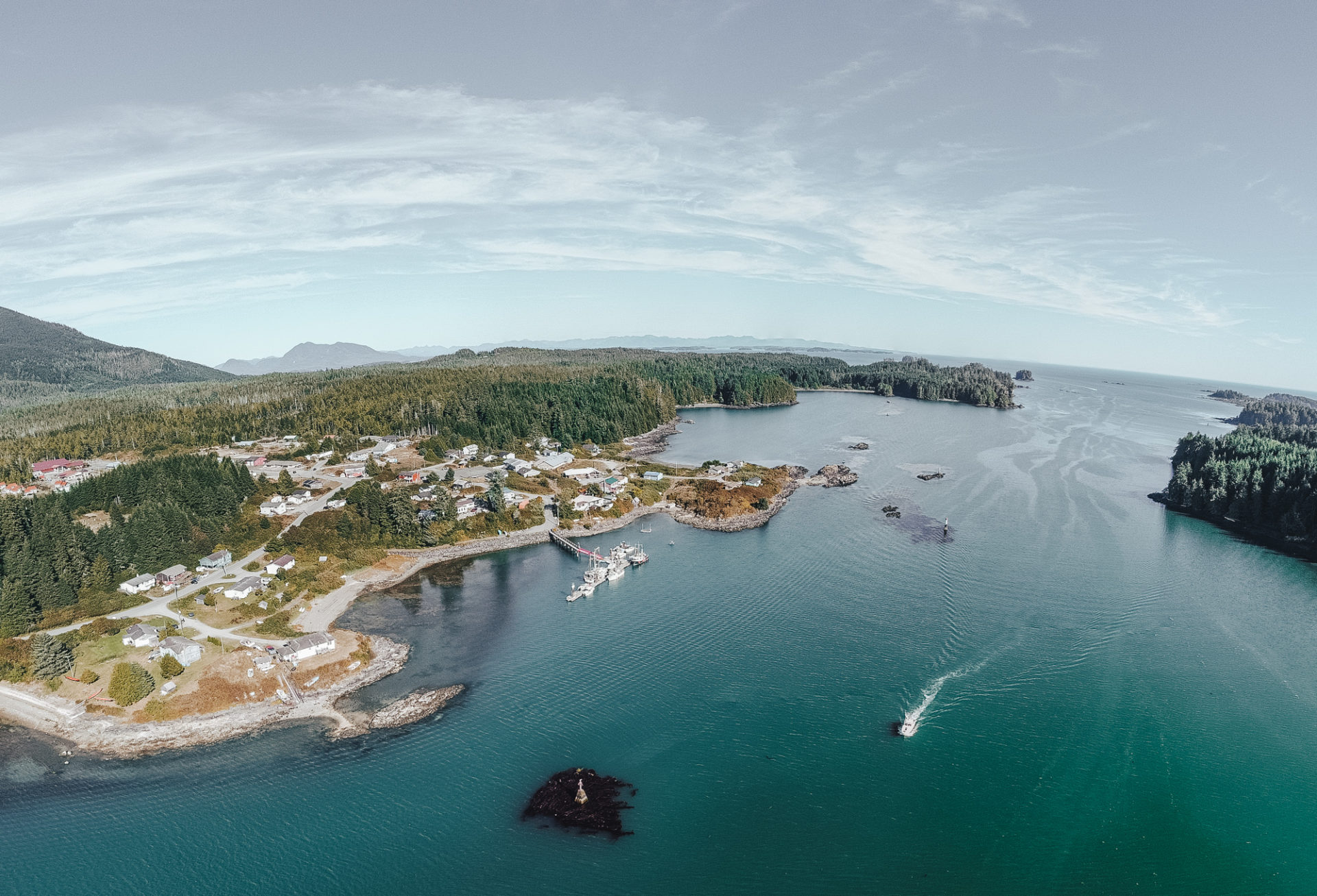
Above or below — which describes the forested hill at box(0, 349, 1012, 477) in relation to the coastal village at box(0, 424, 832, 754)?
above

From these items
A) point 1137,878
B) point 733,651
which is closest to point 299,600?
point 733,651

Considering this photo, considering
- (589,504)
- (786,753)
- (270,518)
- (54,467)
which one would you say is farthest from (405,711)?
(54,467)

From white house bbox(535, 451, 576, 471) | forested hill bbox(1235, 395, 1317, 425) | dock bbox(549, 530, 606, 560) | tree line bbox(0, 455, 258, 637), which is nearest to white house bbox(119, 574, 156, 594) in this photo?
tree line bbox(0, 455, 258, 637)

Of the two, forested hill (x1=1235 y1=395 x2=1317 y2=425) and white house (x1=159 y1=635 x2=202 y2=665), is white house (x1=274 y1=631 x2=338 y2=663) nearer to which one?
white house (x1=159 y1=635 x2=202 y2=665)

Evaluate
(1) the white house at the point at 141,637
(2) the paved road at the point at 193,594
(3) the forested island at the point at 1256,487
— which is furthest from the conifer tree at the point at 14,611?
(3) the forested island at the point at 1256,487

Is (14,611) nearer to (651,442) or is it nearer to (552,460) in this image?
(552,460)
